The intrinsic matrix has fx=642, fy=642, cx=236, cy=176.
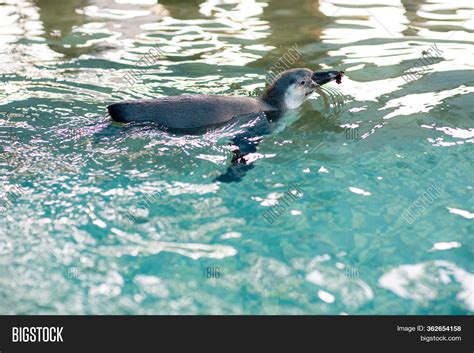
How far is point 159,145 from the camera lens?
5.49 meters

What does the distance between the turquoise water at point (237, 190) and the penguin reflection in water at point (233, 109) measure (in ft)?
0.43

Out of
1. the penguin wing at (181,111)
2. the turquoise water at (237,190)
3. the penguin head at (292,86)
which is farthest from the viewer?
the penguin head at (292,86)

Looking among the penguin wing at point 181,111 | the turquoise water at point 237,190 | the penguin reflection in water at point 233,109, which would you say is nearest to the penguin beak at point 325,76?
the penguin reflection in water at point 233,109

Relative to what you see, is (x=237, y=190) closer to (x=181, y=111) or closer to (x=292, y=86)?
(x=181, y=111)

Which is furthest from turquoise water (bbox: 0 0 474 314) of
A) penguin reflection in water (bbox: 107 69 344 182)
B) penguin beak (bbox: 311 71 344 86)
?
penguin beak (bbox: 311 71 344 86)

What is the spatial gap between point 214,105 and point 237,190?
1.05 metres

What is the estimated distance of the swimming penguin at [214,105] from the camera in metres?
5.34

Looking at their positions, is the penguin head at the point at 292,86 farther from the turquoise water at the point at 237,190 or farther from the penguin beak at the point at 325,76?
the turquoise water at the point at 237,190

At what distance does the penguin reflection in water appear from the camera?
5.32 metres

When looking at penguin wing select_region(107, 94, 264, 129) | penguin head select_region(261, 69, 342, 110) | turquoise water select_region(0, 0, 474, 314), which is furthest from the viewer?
penguin head select_region(261, 69, 342, 110)

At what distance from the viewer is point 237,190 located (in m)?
5.05

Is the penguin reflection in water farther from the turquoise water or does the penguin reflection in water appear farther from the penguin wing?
the turquoise water

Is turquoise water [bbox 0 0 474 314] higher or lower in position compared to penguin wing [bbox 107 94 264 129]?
lower

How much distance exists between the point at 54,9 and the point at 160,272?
7406 mm
